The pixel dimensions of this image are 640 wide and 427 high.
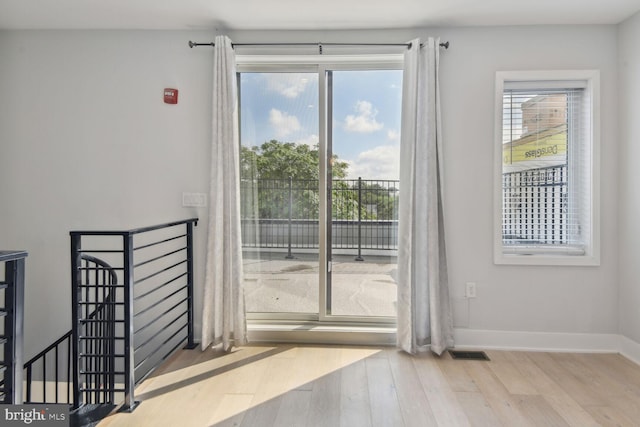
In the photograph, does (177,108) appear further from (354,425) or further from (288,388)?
(354,425)

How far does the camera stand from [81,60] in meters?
2.89

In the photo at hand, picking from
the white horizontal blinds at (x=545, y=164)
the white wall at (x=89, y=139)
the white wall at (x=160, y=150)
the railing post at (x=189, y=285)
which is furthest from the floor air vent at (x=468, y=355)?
the white wall at (x=89, y=139)

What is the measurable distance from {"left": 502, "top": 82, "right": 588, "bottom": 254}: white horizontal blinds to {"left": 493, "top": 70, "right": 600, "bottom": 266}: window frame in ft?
0.16

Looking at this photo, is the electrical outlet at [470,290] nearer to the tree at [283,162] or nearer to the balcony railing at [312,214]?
the balcony railing at [312,214]

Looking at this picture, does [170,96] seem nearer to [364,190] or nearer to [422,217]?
[364,190]

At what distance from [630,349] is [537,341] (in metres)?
0.61

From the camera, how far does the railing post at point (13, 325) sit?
131 centimetres

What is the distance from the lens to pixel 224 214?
107 inches

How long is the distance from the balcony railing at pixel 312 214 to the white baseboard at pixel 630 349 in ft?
5.97

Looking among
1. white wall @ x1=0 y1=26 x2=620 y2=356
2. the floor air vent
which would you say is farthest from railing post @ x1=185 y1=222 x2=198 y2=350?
the floor air vent

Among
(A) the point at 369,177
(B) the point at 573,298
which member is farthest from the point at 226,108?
(B) the point at 573,298

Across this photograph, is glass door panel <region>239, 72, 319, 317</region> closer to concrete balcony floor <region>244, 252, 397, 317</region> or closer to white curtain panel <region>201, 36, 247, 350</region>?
concrete balcony floor <region>244, 252, 397, 317</region>

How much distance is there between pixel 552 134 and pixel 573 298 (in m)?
1.29

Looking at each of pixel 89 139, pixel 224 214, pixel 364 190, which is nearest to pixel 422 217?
pixel 364 190
